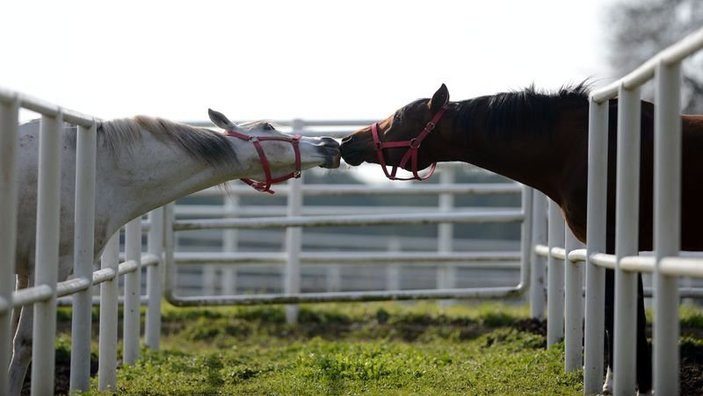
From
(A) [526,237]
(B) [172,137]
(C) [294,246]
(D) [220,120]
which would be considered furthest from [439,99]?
(C) [294,246]

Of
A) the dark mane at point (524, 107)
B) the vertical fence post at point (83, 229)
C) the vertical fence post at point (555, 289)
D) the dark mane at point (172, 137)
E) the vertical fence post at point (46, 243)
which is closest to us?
the vertical fence post at point (46, 243)

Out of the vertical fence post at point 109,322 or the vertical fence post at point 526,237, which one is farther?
the vertical fence post at point 526,237

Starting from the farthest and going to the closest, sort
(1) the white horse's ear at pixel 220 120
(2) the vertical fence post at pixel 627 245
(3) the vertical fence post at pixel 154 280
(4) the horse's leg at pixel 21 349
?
1. (3) the vertical fence post at pixel 154 280
2. (1) the white horse's ear at pixel 220 120
3. (4) the horse's leg at pixel 21 349
4. (2) the vertical fence post at pixel 627 245

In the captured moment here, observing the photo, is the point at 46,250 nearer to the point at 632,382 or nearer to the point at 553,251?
the point at 632,382

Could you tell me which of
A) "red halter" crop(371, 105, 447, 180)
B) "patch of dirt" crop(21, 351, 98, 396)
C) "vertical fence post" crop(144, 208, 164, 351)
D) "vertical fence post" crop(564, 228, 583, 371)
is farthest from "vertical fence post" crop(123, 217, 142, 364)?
"vertical fence post" crop(564, 228, 583, 371)

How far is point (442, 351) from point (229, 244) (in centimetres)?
766

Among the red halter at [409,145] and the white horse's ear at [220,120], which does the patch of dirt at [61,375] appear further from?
the red halter at [409,145]

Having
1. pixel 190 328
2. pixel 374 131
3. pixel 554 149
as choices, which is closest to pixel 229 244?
pixel 190 328

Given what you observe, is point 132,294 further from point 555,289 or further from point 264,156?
point 555,289

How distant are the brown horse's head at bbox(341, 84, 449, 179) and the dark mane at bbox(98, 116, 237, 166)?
30.5 inches

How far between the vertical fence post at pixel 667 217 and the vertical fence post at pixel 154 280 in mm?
4755

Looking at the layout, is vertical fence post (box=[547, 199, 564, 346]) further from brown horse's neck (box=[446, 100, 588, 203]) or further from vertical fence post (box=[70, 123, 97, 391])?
vertical fence post (box=[70, 123, 97, 391])

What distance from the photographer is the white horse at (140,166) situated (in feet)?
14.3

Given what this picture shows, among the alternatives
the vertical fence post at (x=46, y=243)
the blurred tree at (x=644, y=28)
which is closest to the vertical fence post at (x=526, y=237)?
the vertical fence post at (x=46, y=243)
